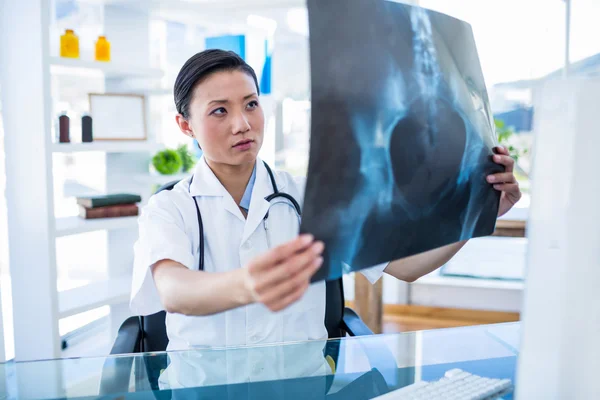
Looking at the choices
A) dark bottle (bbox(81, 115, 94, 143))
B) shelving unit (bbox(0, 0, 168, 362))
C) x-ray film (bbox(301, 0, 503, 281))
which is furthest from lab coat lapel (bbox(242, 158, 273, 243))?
dark bottle (bbox(81, 115, 94, 143))

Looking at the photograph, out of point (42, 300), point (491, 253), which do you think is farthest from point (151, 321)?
point (491, 253)

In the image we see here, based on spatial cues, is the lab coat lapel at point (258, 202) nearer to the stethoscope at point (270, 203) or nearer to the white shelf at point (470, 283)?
the stethoscope at point (270, 203)

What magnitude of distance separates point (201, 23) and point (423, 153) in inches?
125

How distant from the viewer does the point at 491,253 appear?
397cm

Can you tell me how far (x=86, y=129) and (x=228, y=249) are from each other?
1.71 meters

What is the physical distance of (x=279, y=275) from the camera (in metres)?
0.63

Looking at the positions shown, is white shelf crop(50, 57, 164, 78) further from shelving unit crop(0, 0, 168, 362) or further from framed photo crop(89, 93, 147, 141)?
framed photo crop(89, 93, 147, 141)

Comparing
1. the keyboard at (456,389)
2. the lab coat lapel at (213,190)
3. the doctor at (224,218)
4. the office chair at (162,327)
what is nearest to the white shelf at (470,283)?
the office chair at (162,327)

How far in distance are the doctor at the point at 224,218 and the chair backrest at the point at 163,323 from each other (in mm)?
69

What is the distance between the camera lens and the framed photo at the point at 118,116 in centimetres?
290

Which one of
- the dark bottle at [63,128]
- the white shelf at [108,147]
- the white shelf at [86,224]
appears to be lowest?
the white shelf at [86,224]

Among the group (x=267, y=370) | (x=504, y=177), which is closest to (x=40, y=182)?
(x=267, y=370)

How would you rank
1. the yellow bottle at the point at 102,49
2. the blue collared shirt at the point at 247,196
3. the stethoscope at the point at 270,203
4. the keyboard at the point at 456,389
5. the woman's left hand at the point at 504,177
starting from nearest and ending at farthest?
the keyboard at the point at 456,389 < the woman's left hand at the point at 504,177 < the stethoscope at the point at 270,203 < the blue collared shirt at the point at 247,196 < the yellow bottle at the point at 102,49

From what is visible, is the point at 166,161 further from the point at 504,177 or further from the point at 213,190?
the point at 504,177
